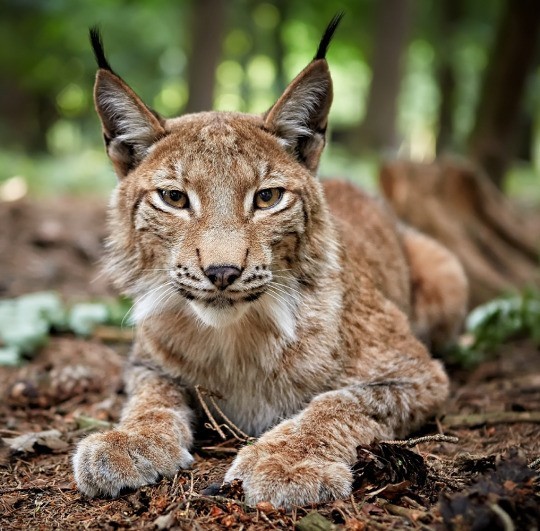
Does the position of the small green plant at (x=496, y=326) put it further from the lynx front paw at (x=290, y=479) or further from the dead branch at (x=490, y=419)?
the lynx front paw at (x=290, y=479)

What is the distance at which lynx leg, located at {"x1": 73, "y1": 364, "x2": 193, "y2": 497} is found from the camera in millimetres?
3098

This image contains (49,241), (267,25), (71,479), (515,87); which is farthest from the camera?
(267,25)

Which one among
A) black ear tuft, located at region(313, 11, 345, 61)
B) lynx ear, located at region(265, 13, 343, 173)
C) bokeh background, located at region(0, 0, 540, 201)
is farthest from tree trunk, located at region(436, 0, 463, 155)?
black ear tuft, located at region(313, 11, 345, 61)

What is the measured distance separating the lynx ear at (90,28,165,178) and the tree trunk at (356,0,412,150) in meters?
12.2

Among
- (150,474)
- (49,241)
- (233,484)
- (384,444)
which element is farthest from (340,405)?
(49,241)

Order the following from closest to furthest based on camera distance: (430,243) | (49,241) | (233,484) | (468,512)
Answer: (468,512) → (233,484) → (430,243) → (49,241)

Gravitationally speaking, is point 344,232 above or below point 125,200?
below

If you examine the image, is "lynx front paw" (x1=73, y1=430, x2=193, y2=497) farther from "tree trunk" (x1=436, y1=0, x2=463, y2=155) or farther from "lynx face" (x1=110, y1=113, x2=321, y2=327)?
"tree trunk" (x1=436, y1=0, x2=463, y2=155)

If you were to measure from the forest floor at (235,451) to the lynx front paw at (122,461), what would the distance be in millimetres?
62

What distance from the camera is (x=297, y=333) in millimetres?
3707

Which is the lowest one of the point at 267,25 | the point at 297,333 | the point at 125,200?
the point at 297,333

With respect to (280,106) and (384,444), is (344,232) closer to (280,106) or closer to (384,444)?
(280,106)

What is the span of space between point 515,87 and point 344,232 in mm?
6029

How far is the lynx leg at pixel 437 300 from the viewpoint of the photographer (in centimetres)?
558
